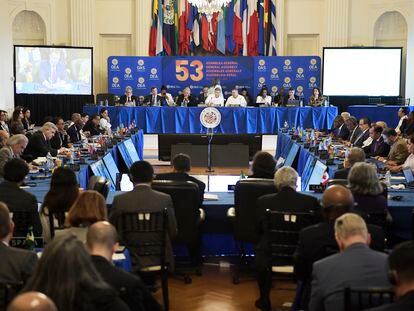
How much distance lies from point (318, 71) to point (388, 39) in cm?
253

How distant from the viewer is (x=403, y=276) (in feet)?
9.02

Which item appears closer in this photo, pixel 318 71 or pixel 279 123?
pixel 279 123

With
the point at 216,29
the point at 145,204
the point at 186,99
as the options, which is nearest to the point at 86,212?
the point at 145,204

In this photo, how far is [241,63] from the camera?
1994 centimetres

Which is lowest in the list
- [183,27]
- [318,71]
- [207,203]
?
[207,203]

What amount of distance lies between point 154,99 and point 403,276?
15764 millimetres

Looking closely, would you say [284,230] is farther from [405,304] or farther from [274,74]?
[274,74]

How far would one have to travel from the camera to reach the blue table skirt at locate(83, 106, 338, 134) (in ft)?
56.3

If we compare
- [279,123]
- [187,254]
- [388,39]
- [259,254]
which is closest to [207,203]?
[187,254]

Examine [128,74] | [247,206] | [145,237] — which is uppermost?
[128,74]

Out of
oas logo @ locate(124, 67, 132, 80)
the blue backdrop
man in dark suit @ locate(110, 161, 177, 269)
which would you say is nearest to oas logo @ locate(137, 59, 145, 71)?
the blue backdrop

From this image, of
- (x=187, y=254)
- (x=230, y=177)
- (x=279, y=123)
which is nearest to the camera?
(x=187, y=254)

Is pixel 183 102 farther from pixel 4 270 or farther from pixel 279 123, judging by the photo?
pixel 4 270

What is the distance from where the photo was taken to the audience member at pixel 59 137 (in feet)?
38.3
